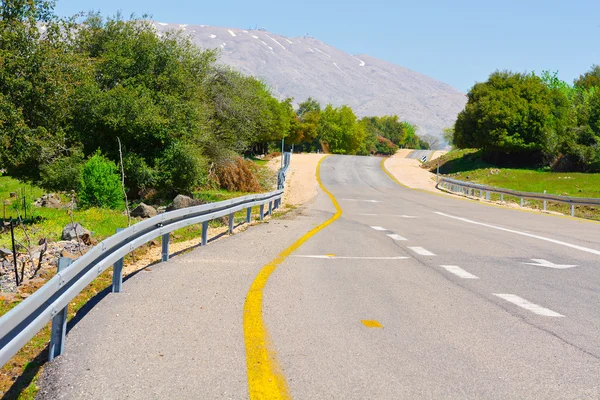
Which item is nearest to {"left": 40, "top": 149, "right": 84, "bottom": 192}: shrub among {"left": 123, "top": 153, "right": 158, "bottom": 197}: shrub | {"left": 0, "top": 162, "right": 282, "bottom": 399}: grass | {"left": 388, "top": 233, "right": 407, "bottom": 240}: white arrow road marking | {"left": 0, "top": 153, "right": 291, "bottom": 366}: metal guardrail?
{"left": 123, "top": 153, "right": 158, "bottom": 197}: shrub

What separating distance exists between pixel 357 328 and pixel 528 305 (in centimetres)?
243

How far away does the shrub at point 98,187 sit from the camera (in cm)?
2812

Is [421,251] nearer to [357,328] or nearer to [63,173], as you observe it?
[357,328]

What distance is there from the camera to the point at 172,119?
33562mm

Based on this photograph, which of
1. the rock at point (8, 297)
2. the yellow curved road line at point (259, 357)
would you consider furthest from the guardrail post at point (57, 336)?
the rock at point (8, 297)

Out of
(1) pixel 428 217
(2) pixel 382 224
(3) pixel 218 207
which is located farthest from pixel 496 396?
(1) pixel 428 217

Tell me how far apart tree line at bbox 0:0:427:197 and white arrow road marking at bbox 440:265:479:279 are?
61.0 ft

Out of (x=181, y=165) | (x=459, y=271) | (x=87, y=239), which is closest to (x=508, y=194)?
(x=181, y=165)

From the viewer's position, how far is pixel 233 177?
42062mm

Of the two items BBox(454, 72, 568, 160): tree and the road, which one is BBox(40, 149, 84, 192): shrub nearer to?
the road

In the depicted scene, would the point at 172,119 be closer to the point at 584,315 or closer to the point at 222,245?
the point at 222,245

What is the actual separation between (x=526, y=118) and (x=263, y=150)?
4163 centimetres

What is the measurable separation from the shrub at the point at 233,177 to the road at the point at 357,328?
29.5 metres

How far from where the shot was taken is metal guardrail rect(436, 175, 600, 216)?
27295 mm
